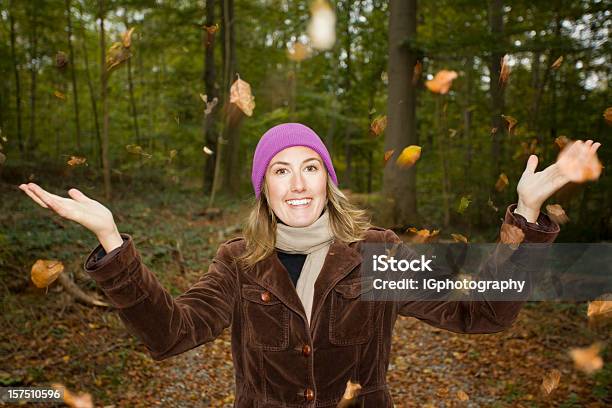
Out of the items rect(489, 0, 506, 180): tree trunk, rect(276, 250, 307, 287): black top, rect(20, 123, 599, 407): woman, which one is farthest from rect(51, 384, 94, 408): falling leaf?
rect(489, 0, 506, 180): tree trunk

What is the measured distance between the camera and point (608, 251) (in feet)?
25.9

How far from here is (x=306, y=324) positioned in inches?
81.7

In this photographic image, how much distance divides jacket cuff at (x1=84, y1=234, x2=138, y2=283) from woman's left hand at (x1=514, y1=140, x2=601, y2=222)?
5.28 ft

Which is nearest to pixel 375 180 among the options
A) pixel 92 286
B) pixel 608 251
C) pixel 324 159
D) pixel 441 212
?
pixel 441 212

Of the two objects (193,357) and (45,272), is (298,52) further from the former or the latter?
(193,357)

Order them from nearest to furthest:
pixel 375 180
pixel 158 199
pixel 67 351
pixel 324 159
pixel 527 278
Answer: pixel 527 278, pixel 324 159, pixel 67 351, pixel 158 199, pixel 375 180

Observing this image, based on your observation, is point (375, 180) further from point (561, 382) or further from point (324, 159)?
point (324, 159)

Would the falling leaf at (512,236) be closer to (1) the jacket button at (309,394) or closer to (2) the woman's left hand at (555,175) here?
(2) the woman's left hand at (555,175)

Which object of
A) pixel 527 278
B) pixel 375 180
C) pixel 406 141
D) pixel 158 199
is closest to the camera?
pixel 527 278

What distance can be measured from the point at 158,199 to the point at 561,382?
12.3 meters

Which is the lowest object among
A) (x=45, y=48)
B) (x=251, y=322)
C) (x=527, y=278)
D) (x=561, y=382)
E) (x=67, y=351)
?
(x=561, y=382)

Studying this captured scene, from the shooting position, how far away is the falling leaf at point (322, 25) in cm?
1846

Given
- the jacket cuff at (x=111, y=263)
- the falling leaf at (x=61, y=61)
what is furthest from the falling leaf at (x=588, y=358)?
the falling leaf at (x=61, y=61)

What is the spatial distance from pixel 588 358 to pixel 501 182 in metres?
4.70
